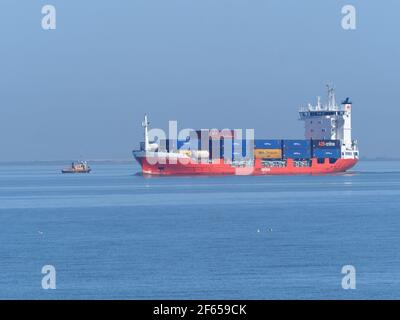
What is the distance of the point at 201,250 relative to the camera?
99.3 feet

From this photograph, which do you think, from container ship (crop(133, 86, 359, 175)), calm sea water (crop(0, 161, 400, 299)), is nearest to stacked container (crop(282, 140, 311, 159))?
container ship (crop(133, 86, 359, 175))

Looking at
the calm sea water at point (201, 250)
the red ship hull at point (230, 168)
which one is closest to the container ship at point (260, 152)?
the red ship hull at point (230, 168)

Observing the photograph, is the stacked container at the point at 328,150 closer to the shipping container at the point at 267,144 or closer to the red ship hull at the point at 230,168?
the red ship hull at the point at 230,168

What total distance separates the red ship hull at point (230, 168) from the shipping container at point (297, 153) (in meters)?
1.14

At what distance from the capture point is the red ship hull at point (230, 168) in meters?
96.1

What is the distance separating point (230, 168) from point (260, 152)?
4.61 metres

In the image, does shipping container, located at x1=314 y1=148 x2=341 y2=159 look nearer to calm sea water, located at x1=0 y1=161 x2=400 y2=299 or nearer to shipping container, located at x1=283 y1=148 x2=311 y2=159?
shipping container, located at x1=283 y1=148 x2=311 y2=159

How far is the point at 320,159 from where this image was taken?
324 feet

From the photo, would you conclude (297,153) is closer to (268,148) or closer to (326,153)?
(268,148)

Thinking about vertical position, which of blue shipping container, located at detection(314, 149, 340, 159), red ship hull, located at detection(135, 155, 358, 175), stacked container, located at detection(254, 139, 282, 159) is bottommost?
red ship hull, located at detection(135, 155, 358, 175)

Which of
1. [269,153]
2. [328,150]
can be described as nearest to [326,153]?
[328,150]

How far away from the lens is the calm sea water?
21328mm

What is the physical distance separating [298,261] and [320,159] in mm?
72964
